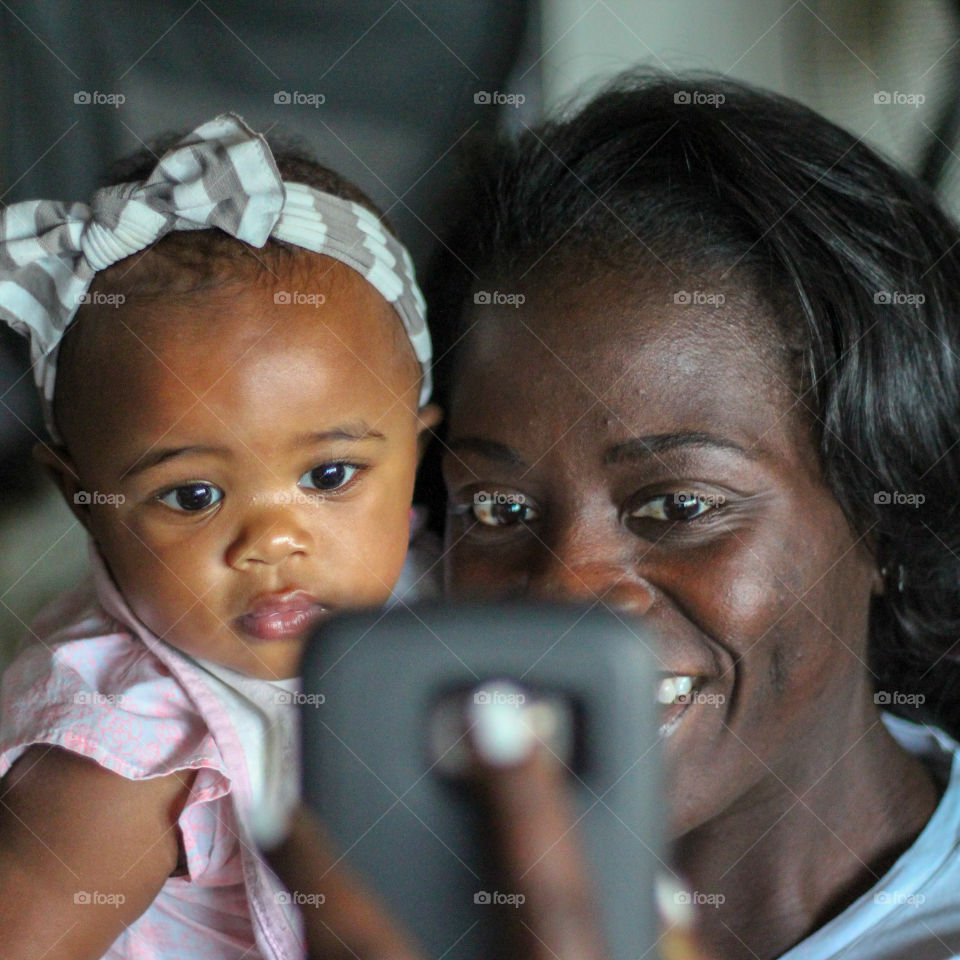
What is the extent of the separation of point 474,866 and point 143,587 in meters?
0.34

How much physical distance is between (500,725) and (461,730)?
18 millimetres

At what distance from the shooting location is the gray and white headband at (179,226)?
0.62m

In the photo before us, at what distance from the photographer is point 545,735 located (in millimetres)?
404

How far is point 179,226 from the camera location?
2.08 feet

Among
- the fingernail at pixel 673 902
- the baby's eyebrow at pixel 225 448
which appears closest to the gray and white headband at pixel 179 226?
the baby's eyebrow at pixel 225 448

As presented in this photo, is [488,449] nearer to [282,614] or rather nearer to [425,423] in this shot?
[425,423]

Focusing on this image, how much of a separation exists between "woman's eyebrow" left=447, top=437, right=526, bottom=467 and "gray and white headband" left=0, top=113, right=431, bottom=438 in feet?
0.25

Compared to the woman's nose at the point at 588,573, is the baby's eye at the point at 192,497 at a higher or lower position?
higher

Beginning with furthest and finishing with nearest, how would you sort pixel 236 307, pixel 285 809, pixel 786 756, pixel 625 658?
pixel 786 756 < pixel 236 307 < pixel 285 809 < pixel 625 658

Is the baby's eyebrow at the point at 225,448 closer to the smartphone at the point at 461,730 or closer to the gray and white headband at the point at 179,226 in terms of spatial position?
the gray and white headband at the point at 179,226

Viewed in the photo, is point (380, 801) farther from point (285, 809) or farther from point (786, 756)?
point (786, 756)

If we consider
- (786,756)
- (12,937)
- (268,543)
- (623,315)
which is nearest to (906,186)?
(623,315)

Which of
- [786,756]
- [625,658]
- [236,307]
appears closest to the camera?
[625,658]

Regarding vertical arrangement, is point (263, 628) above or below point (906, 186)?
below
